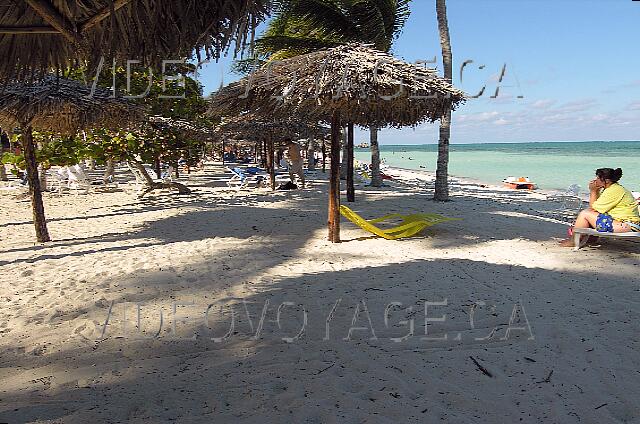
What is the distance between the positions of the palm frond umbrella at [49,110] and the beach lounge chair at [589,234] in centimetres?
675

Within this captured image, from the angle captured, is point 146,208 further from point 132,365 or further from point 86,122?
point 132,365

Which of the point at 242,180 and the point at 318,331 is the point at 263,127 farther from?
the point at 318,331

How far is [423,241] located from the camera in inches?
243

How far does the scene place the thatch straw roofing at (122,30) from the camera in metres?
2.60

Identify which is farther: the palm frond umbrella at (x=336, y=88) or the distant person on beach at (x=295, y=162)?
the distant person on beach at (x=295, y=162)

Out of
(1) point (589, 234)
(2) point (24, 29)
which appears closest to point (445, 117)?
(1) point (589, 234)

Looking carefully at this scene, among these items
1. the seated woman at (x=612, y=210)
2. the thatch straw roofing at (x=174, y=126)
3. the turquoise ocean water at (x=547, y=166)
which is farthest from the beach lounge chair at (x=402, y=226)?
the turquoise ocean water at (x=547, y=166)

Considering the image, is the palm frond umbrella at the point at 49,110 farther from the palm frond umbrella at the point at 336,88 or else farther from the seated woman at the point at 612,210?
the seated woman at the point at 612,210

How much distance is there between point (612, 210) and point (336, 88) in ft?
12.6

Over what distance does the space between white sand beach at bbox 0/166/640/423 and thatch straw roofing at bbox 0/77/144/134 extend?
181 centimetres

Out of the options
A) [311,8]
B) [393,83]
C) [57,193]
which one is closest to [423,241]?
[393,83]

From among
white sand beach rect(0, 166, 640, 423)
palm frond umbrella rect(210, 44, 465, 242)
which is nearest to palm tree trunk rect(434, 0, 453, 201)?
palm frond umbrella rect(210, 44, 465, 242)

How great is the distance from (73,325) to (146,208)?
21.2 ft

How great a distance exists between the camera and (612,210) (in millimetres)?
5352
